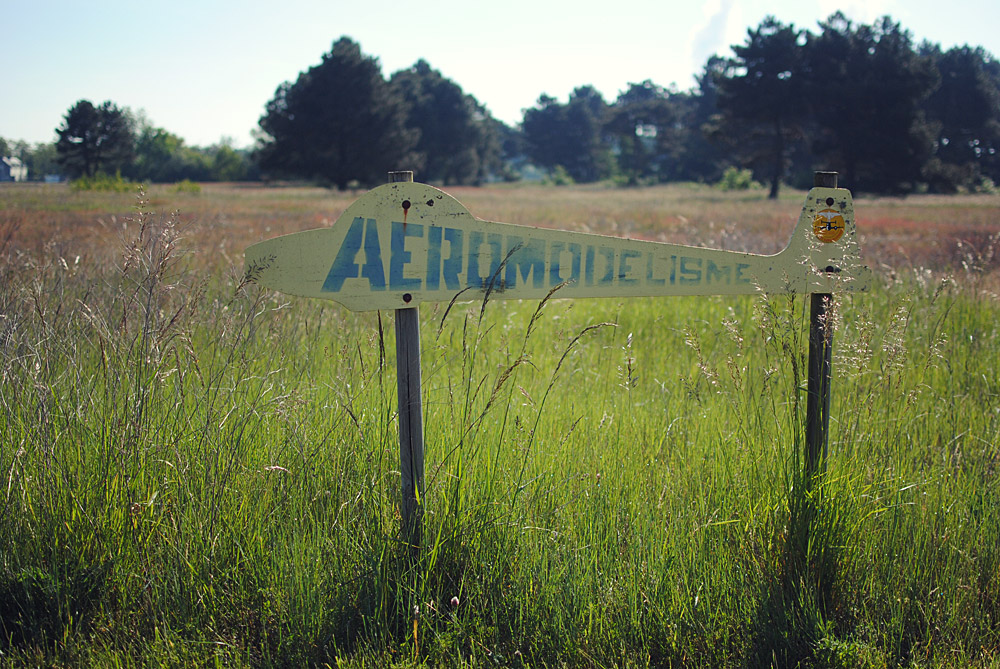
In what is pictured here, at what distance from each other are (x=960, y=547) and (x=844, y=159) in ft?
160

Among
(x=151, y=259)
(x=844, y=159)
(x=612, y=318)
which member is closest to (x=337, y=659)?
(x=151, y=259)

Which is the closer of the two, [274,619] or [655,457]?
[274,619]

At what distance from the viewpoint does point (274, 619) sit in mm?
1970

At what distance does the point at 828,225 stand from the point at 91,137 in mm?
72639

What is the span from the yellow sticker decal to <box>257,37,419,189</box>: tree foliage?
5226 centimetres

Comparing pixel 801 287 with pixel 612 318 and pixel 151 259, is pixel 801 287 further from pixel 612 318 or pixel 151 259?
pixel 612 318

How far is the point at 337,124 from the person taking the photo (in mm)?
52062

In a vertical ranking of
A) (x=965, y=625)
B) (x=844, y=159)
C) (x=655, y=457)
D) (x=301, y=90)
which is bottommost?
(x=965, y=625)

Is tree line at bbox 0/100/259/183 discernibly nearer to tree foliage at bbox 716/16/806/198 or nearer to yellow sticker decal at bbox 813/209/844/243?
tree foliage at bbox 716/16/806/198

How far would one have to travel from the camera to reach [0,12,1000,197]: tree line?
43625 mm

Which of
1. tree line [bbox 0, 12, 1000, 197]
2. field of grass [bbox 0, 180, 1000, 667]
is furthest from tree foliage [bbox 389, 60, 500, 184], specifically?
field of grass [bbox 0, 180, 1000, 667]

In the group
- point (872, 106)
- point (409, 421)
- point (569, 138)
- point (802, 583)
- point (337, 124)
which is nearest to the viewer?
point (802, 583)

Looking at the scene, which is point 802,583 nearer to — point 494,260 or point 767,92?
point 494,260

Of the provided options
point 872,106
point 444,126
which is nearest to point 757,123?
point 872,106
